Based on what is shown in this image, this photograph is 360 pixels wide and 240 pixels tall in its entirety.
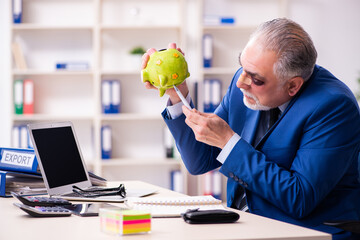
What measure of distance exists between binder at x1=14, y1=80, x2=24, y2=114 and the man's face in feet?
10.4

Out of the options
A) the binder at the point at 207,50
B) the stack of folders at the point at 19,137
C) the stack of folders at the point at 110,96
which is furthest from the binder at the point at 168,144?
the stack of folders at the point at 19,137

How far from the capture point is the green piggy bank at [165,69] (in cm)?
179

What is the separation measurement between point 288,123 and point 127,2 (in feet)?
11.0

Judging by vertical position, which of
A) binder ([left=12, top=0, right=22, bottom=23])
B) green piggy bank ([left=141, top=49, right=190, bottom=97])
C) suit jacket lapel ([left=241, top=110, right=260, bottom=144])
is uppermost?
binder ([left=12, top=0, right=22, bottom=23])

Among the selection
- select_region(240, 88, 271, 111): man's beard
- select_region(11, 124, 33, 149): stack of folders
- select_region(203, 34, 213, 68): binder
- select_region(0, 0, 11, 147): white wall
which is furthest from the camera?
select_region(0, 0, 11, 147): white wall

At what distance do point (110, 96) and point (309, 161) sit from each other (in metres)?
3.15

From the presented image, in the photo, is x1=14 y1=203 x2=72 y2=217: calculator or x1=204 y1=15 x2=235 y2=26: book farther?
x1=204 y1=15 x2=235 y2=26: book

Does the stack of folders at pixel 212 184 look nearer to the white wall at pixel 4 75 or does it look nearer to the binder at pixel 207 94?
the binder at pixel 207 94

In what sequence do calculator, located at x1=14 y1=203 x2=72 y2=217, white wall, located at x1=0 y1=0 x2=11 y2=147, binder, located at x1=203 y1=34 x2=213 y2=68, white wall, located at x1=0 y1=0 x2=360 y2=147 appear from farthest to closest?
white wall, located at x1=0 y1=0 x2=360 y2=147, white wall, located at x1=0 y1=0 x2=11 y2=147, binder, located at x1=203 y1=34 x2=213 y2=68, calculator, located at x1=14 y1=203 x2=72 y2=217

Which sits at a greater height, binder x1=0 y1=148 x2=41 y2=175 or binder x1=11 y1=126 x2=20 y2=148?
binder x1=0 y1=148 x2=41 y2=175

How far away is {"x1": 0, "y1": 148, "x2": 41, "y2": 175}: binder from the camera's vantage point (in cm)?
193

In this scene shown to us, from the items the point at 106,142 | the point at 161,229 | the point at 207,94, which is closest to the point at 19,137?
the point at 106,142

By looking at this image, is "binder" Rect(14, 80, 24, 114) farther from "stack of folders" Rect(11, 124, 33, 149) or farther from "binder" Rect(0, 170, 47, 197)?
"binder" Rect(0, 170, 47, 197)

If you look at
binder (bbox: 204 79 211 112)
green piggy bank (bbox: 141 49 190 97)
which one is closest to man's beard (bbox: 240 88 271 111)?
green piggy bank (bbox: 141 49 190 97)
